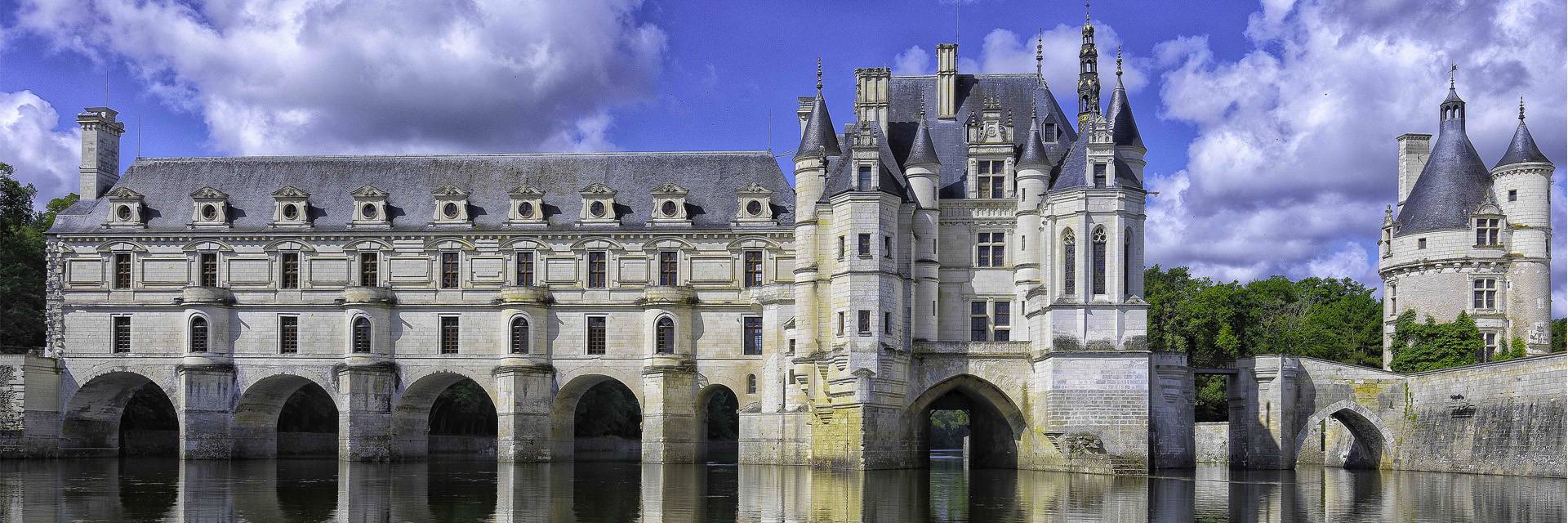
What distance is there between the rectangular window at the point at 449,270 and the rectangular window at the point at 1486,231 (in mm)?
32987

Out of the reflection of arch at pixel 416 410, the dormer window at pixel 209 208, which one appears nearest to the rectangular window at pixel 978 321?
the reflection of arch at pixel 416 410

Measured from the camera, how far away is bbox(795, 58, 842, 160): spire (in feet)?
152

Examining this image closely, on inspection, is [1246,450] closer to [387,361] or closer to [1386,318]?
[1386,318]

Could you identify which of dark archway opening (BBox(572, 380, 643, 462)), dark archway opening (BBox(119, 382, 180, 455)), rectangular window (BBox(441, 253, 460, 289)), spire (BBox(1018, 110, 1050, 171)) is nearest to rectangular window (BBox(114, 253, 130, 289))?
dark archway opening (BBox(119, 382, 180, 455))

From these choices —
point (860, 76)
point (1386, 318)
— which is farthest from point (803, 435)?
point (1386, 318)

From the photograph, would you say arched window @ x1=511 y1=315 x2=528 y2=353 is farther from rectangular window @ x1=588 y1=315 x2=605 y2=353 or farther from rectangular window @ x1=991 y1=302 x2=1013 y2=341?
rectangular window @ x1=991 y1=302 x2=1013 y2=341

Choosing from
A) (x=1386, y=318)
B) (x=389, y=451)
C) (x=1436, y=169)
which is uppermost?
(x=1436, y=169)

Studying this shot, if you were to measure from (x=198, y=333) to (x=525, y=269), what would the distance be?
438 inches

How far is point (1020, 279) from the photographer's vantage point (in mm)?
45656

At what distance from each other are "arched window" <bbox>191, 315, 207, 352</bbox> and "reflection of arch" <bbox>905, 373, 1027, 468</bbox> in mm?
23984

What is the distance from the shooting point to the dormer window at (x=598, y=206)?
52.0m

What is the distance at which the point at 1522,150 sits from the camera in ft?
162

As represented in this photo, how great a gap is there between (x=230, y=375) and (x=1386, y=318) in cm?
3881

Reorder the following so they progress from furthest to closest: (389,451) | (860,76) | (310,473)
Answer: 1. (389,451)
2. (860,76)
3. (310,473)
